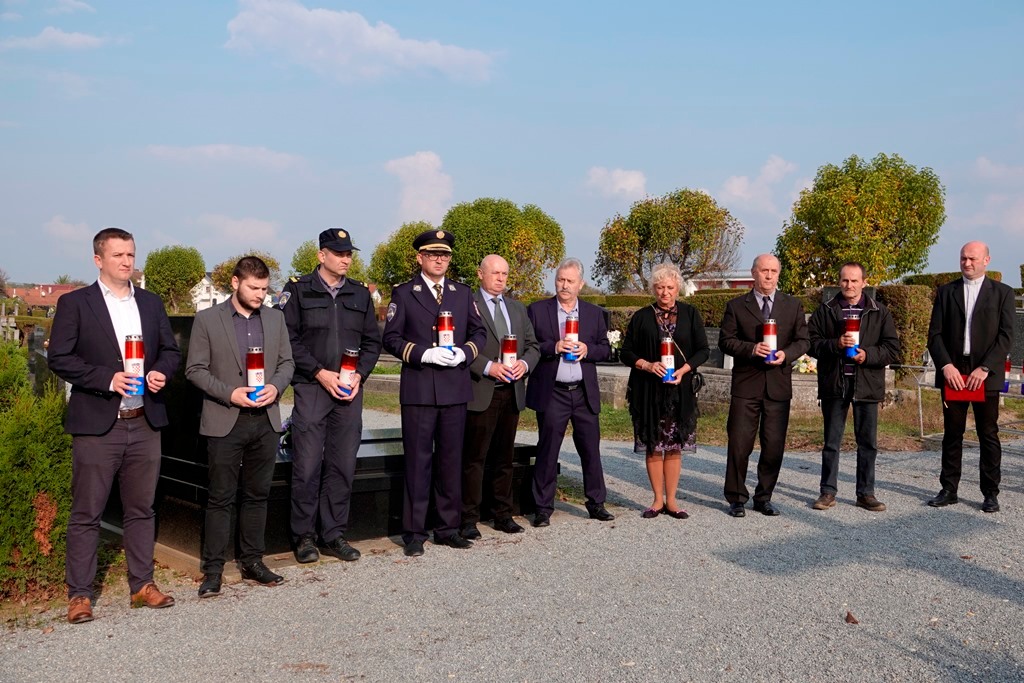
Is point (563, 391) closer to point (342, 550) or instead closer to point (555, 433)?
point (555, 433)

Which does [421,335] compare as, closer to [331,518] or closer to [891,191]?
[331,518]

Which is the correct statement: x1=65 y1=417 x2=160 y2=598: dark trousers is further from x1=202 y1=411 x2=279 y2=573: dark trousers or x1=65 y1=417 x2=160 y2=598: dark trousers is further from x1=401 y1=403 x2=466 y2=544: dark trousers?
x1=401 y1=403 x2=466 y2=544: dark trousers

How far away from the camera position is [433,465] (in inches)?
249

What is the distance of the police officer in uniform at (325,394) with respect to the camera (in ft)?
18.5

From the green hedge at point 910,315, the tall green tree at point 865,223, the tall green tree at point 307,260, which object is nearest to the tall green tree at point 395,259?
the tall green tree at point 307,260

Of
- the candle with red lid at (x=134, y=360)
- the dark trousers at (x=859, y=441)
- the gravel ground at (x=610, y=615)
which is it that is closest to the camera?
the gravel ground at (x=610, y=615)

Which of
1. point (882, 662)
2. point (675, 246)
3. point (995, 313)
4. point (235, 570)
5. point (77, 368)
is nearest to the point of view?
point (882, 662)

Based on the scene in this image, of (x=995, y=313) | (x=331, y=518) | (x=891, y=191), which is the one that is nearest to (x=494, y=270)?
(x=331, y=518)

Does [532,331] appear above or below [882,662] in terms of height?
above

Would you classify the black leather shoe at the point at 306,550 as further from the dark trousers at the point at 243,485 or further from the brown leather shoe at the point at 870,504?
the brown leather shoe at the point at 870,504

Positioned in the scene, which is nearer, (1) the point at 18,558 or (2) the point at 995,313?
(1) the point at 18,558

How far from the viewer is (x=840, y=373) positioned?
24.8 ft

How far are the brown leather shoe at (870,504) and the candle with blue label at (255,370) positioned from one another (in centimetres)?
528

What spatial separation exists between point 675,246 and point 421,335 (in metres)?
57.4
